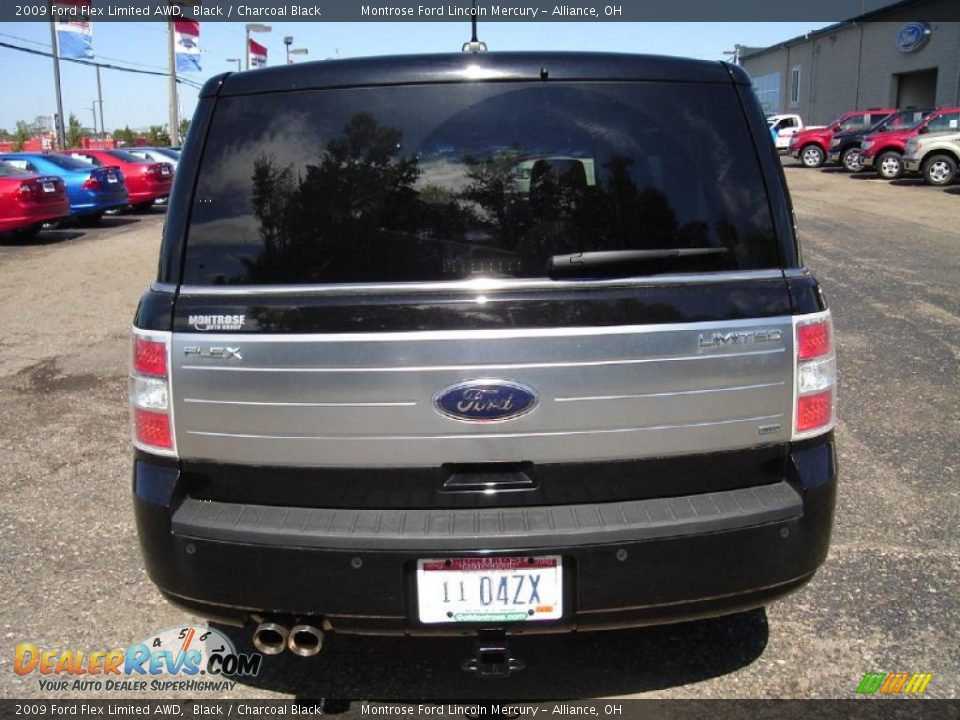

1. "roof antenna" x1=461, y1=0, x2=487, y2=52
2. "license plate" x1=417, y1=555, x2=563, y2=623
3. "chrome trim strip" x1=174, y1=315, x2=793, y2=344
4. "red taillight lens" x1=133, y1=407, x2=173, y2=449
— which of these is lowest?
"license plate" x1=417, y1=555, x2=563, y2=623

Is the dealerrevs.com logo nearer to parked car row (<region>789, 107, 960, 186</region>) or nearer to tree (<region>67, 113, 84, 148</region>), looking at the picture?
parked car row (<region>789, 107, 960, 186</region>)

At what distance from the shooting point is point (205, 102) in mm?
2469

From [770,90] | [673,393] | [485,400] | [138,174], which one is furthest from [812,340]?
[770,90]

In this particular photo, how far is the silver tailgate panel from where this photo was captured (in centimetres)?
225

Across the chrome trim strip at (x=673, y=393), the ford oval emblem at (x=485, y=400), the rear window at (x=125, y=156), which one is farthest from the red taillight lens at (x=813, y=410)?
the rear window at (x=125, y=156)

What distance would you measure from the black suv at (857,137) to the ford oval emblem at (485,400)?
2484cm

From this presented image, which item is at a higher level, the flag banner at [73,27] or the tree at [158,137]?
the flag banner at [73,27]

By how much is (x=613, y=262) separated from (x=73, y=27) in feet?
84.9

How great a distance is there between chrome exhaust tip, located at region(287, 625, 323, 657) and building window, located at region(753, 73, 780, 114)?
48.6 meters

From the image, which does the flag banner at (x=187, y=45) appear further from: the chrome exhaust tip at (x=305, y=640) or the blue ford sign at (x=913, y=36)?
the chrome exhaust tip at (x=305, y=640)

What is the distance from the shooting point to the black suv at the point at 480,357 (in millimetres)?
2270

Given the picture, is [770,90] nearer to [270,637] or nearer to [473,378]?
[473,378]

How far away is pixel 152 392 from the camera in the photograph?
2.39 meters

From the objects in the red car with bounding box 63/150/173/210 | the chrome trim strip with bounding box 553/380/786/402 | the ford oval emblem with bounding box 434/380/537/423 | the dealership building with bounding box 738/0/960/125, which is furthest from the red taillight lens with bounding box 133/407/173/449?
the dealership building with bounding box 738/0/960/125
